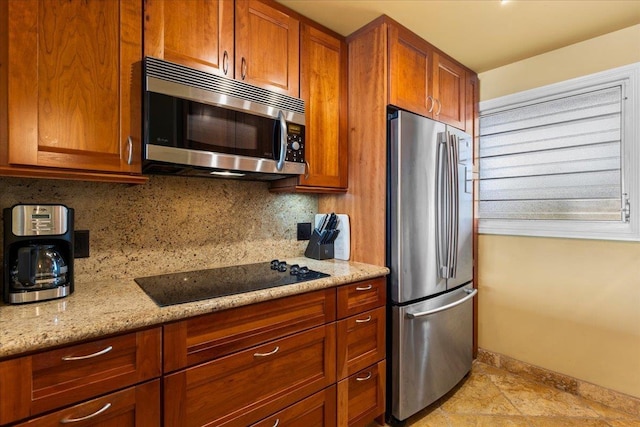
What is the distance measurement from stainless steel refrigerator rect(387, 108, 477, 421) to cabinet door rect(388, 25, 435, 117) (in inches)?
6.2

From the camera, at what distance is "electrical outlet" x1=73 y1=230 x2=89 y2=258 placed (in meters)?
1.38

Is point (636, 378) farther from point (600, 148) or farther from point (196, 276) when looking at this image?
point (196, 276)

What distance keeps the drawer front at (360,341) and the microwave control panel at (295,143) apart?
0.89 metres

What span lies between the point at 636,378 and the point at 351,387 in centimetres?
182

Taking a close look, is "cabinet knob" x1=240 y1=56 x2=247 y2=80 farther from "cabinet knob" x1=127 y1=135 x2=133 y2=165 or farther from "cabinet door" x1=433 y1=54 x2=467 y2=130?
"cabinet door" x1=433 y1=54 x2=467 y2=130

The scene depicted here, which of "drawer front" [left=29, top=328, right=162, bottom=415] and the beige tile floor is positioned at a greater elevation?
"drawer front" [left=29, top=328, right=162, bottom=415]

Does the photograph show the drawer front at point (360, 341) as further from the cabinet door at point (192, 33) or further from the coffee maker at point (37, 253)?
the cabinet door at point (192, 33)

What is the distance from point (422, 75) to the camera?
6.68 feet

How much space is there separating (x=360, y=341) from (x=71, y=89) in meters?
1.68

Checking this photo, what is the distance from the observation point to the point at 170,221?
5.36 ft

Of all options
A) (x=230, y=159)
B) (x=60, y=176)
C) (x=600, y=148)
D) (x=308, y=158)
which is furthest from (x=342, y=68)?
(x=600, y=148)

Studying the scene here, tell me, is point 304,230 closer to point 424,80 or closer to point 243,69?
point 243,69

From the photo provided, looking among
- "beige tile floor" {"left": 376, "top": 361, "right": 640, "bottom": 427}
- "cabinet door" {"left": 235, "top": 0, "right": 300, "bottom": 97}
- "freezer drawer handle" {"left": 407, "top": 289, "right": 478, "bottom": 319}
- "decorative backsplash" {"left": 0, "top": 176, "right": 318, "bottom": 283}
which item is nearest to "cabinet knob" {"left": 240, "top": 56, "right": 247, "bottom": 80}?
"cabinet door" {"left": 235, "top": 0, "right": 300, "bottom": 97}

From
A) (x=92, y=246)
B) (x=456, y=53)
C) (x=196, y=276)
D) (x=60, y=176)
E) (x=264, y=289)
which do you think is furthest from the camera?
(x=456, y=53)
